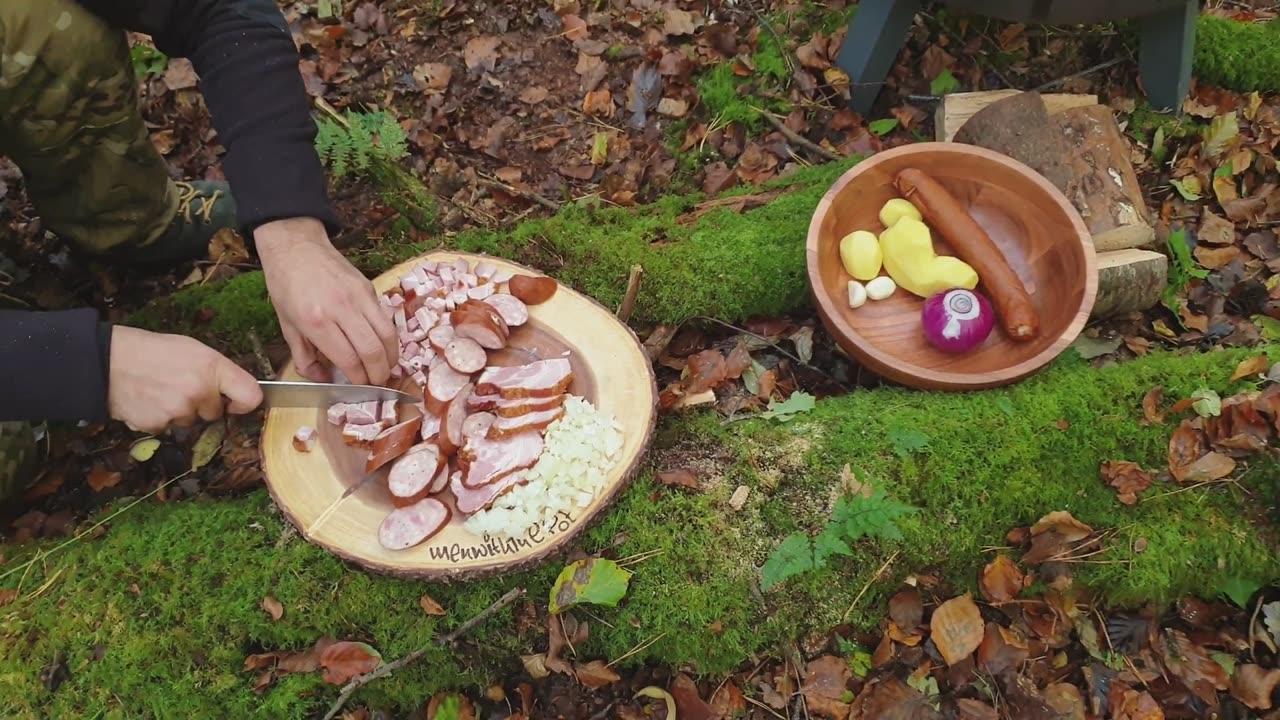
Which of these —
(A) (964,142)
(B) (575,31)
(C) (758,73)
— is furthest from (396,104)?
(A) (964,142)

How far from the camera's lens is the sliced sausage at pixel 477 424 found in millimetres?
2512

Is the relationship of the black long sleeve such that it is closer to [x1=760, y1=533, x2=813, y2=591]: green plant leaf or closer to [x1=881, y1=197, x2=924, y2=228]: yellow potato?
[x1=760, y1=533, x2=813, y2=591]: green plant leaf

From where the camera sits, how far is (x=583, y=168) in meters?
4.00

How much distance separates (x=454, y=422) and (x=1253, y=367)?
2689mm

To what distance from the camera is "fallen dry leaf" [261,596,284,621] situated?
246 centimetres

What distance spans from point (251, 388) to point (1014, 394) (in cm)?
248

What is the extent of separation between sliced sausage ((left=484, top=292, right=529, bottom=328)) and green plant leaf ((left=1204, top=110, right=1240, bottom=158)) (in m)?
3.32

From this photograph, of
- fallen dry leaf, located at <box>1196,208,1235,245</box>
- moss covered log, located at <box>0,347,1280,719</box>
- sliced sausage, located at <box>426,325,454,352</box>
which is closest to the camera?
moss covered log, located at <box>0,347,1280,719</box>

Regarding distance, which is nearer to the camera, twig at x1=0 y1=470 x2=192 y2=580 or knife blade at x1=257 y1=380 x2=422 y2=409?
knife blade at x1=257 y1=380 x2=422 y2=409

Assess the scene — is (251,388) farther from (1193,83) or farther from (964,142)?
(1193,83)

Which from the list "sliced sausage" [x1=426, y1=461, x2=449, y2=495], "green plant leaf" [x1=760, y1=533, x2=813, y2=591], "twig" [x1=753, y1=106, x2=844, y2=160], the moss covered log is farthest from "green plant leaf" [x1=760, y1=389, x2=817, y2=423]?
"twig" [x1=753, y1=106, x2=844, y2=160]

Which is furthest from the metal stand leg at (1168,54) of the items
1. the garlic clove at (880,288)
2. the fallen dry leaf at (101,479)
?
the fallen dry leaf at (101,479)

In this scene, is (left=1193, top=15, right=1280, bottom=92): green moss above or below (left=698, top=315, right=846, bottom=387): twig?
above

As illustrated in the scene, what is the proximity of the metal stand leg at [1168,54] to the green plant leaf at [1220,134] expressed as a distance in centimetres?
19
